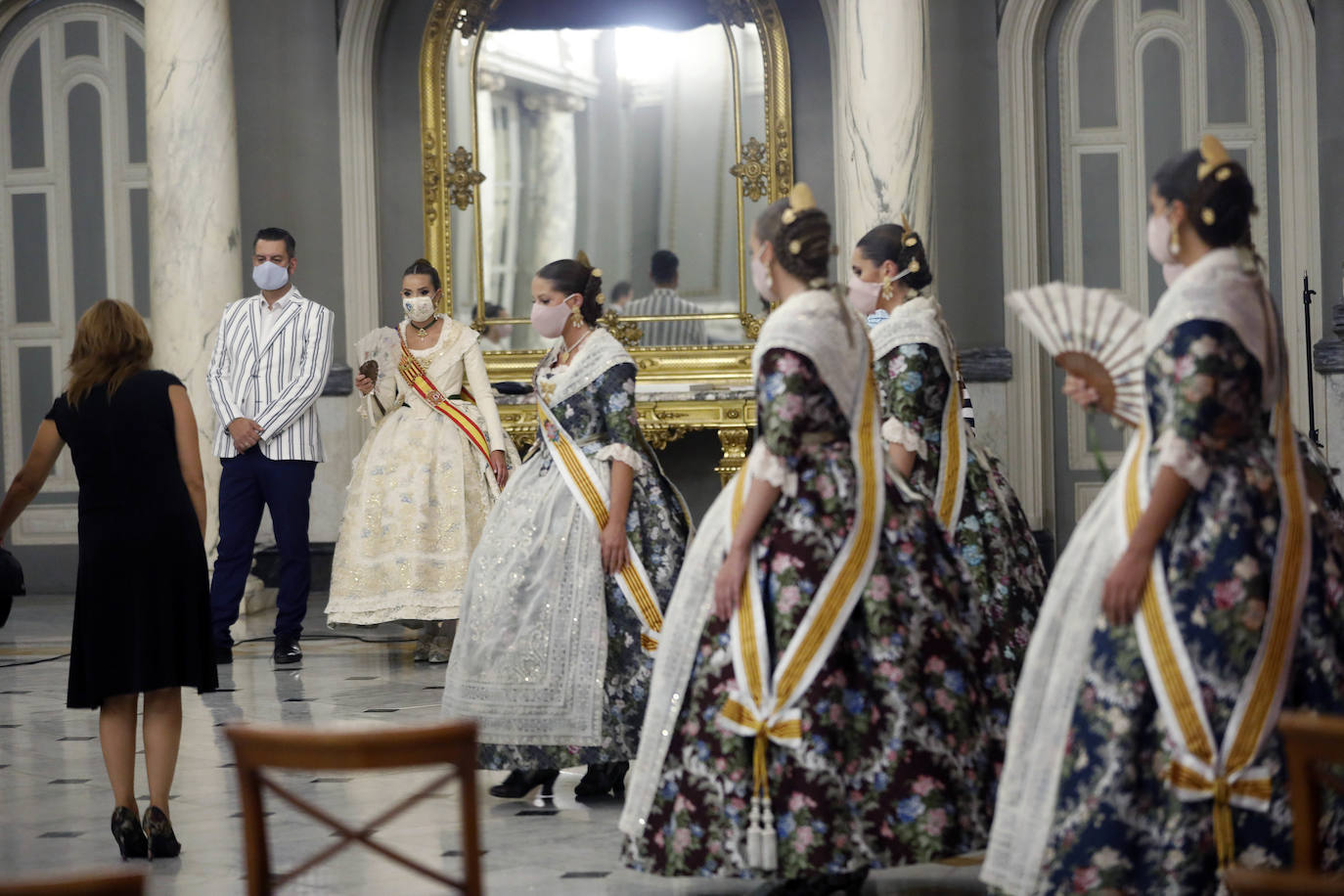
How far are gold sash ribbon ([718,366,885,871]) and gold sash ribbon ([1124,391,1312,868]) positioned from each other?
0.58m

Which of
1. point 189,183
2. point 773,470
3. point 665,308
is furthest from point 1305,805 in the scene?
point 665,308

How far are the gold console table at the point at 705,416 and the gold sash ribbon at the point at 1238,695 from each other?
5.12m

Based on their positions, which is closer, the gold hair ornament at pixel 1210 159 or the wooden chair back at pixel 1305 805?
the wooden chair back at pixel 1305 805

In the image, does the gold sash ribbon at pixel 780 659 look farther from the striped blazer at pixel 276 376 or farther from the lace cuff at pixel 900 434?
the striped blazer at pixel 276 376

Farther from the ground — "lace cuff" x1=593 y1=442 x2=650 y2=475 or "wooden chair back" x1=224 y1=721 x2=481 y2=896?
"lace cuff" x1=593 y1=442 x2=650 y2=475

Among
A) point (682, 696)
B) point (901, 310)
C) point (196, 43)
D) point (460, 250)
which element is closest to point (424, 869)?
point (682, 696)

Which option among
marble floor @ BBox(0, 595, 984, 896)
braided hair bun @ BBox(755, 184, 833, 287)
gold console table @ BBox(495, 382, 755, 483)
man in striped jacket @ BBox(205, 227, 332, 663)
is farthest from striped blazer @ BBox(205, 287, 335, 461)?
braided hair bun @ BBox(755, 184, 833, 287)

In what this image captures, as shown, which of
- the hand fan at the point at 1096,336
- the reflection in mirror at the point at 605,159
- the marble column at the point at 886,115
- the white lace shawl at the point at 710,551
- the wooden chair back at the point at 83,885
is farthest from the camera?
the reflection in mirror at the point at 605,159

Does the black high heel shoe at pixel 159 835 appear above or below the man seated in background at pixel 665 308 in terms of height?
below

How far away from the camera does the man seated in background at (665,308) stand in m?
8.61

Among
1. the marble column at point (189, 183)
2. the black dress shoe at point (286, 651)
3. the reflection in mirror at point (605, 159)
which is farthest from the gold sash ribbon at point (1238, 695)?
the reflection in mirror at point (605, 159)

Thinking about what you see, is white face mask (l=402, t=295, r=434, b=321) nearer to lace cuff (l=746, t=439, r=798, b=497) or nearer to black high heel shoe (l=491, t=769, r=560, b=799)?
black high heel shoe (l=491, t=769, r=560, b=799)

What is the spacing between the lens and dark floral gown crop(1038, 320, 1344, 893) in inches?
104

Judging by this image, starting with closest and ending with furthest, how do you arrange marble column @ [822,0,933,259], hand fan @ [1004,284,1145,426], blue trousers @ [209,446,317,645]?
hand fan @ [1004,284,1145,426], blue trousers @ [209,446,317,645], marble column @ [822,0,933,259]
